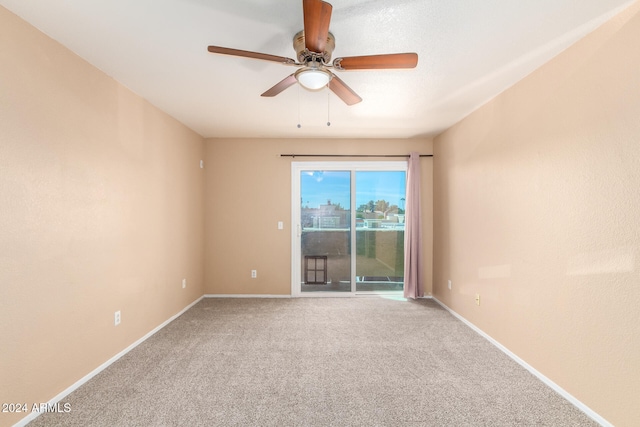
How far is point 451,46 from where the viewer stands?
200 centimetres

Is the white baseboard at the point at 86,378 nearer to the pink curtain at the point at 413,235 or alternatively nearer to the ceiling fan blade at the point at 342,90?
the ceiling fan blade at the point at 342,90

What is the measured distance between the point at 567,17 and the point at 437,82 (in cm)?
94

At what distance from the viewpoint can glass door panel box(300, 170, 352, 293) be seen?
15.1 feet

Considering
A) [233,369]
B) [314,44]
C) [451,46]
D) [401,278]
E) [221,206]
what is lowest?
[233,369]

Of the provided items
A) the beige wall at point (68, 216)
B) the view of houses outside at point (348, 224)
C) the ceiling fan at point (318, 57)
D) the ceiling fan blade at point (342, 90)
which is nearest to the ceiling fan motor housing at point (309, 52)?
the ceiling fan at point (318, 57)

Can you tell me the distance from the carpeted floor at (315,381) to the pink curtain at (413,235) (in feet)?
3.26

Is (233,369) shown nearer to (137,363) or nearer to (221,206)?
(137,363)

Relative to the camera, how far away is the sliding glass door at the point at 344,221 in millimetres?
4594

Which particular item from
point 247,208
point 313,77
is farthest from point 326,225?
point 313,77

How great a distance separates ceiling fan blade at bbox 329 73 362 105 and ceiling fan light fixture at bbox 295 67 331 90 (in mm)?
73

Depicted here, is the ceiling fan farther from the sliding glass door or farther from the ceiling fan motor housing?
the sliding glass door

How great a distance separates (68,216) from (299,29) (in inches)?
79.4

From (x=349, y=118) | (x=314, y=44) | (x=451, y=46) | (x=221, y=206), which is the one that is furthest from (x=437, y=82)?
(x=221, y=206)

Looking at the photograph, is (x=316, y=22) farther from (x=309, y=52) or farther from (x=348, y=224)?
(x=348, y=224)
